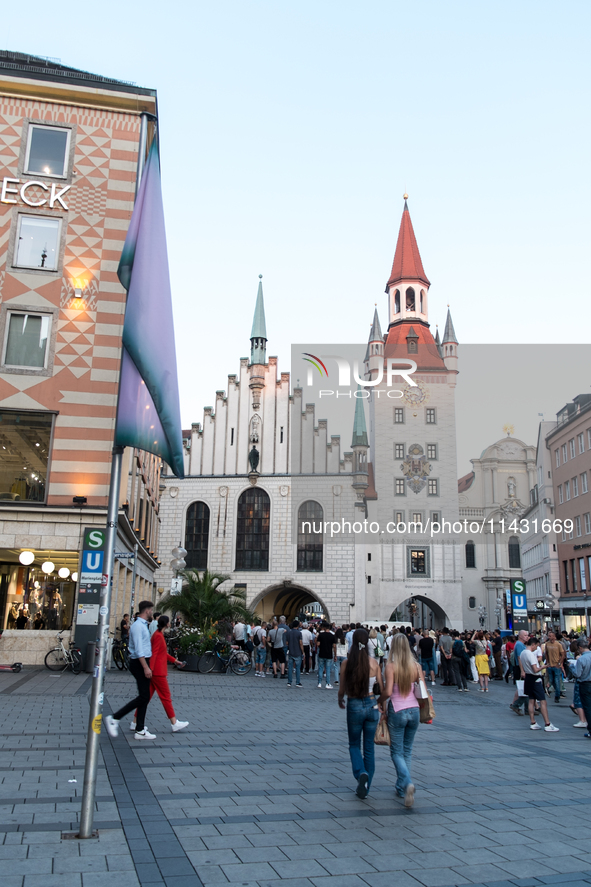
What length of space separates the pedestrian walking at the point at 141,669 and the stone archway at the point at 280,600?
34.4 meters

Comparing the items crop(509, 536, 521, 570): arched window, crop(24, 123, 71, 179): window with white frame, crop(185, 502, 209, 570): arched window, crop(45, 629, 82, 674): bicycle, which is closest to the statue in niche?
crop(185, 502, 209, 570): arched window

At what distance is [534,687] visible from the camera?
41.6 feet

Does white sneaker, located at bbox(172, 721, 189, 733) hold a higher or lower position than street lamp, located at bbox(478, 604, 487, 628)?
lower

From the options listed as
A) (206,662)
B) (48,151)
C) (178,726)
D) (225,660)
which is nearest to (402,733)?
(178,726)

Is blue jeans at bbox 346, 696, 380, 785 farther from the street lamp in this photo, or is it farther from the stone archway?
the street lamp

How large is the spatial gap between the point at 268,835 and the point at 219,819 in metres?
0.54

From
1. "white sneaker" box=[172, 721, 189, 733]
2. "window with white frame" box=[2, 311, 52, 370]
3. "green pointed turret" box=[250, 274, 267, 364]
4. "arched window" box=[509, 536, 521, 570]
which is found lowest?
"white sneaker" box=[172, 721, 189, 733]

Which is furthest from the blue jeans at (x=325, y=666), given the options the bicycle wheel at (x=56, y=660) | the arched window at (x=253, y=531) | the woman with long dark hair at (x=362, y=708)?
→ the arched window at (x=253, y=531)

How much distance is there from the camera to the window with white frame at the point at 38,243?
21.0 metres

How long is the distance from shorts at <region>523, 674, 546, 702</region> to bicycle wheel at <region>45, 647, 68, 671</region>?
1075cm

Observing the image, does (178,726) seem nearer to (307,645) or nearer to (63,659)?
(63,659)

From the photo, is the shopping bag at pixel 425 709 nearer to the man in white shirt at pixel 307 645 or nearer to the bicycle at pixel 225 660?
the bicycle at pixel 225 660

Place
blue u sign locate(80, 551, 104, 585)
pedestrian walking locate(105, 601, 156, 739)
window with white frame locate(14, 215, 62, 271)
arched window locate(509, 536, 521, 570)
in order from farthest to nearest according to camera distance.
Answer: arched window locate(509, 536, 521, 570) → window with white frame locate(14, 215, 62, 271) → blue u sign locate(80, 551, 104, 585) → pedestrian walking locate(105, 601, 156, 739)

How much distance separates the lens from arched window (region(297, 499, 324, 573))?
147ft
